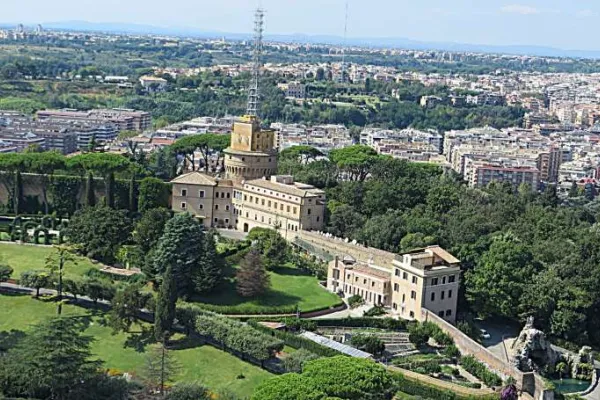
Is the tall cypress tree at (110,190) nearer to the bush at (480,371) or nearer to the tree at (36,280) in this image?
the tree at (36,280)

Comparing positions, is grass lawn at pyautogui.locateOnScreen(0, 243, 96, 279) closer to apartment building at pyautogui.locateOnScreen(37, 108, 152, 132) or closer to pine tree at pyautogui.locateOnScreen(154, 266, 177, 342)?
pine tree at pyautogui.locateOnScreen(154, 266, 177, 342)

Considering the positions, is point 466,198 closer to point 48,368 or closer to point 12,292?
point 12,292

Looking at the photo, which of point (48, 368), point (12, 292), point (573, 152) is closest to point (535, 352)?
point (48, 368)

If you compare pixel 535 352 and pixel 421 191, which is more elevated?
pixel 421 191

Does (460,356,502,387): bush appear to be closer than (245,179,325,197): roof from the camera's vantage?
Yes

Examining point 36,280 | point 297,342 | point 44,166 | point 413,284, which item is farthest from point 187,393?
point 44,166

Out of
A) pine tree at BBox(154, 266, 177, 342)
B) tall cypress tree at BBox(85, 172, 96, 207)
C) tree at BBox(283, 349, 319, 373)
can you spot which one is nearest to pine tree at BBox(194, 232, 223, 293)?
pine tree at BBox(154, 266, 177, 342)
